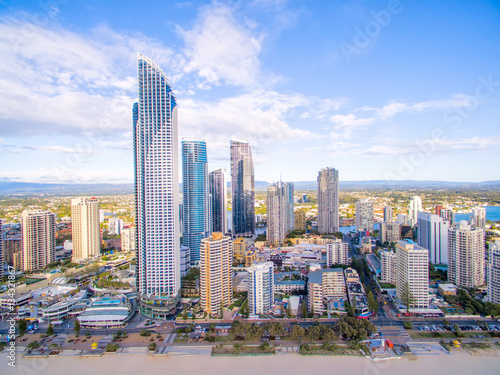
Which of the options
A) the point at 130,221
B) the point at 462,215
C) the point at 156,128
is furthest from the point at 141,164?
the point at 462,215

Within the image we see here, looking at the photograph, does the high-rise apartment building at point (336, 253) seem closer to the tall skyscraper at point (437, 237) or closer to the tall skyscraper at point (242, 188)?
the tall skyscraper at point (437, 237)

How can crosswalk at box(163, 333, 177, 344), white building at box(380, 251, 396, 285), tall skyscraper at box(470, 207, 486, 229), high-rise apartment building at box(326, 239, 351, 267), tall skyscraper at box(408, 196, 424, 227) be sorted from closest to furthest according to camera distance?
1. crosswalk at box(163, 333, 177, 344)
2. white building at box(380, 251, 396, 285)
3. high-rise apartment building at box(326, 239, 351, 267)
4. tall skyscraper at box(470, 207, 486, 229)
5. tall skyscraper at box(408, 196, 424, 227)

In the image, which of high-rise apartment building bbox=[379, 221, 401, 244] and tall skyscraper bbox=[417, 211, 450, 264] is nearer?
tall skyscraper bbox=[417, 211, 450, 264]

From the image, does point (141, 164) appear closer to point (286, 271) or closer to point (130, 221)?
point (286, 271)

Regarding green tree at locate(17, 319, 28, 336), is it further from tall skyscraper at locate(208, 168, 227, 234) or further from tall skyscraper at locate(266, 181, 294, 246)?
tall skyscraper at locate(266, 181, 294, 246)

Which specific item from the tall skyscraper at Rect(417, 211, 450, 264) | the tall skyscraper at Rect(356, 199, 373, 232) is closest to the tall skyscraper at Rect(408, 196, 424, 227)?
the tall skyscraper at Rect(356, 199, 373, 232)

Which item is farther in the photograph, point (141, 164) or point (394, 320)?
point (141, 164)

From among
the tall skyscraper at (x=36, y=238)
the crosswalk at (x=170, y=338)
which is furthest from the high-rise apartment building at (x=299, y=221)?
the crosswalk at (x=170, y=338)
